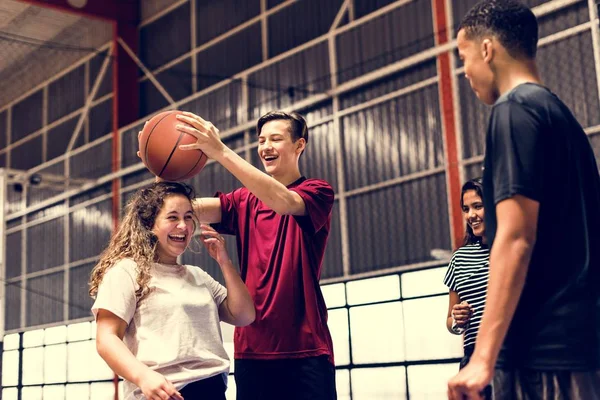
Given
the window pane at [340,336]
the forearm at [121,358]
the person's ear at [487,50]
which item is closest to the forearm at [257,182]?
the forearm at [121,358]

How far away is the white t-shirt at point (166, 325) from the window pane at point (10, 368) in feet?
53.1

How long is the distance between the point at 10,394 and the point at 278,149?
630 inches

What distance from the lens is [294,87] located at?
12594mm

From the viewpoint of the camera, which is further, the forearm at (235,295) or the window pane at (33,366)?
the window pane at (33,366)

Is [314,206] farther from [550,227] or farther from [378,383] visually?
[378,383]

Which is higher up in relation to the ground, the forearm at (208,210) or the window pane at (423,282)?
the window pane at (423,282)

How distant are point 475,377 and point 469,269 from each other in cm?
240

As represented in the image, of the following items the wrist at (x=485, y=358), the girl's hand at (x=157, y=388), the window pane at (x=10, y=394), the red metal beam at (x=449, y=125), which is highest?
the red metal beam at (x=449, y=125)

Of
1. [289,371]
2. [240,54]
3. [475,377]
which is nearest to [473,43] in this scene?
[475,377]

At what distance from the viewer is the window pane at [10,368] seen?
1782 cm

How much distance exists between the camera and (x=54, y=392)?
16.5m

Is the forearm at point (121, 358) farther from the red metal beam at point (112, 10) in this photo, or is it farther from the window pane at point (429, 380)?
the red metal beam at point (112, 10)

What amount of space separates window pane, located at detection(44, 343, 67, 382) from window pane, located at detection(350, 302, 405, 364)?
306 inches

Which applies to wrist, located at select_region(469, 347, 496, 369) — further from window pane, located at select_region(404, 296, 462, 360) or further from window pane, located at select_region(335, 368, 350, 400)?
window pane, located at select_region(335, 368, 350, 400)
